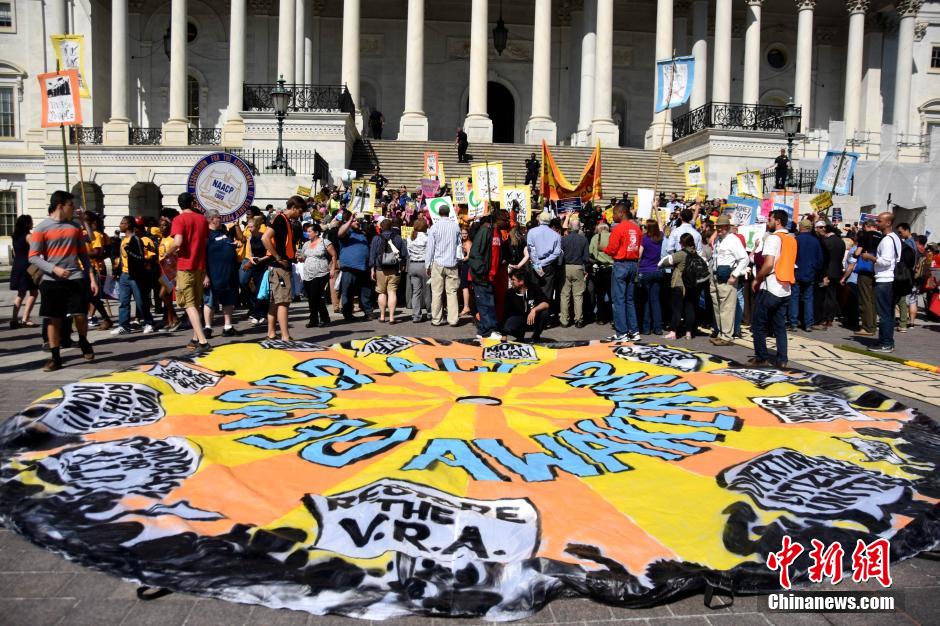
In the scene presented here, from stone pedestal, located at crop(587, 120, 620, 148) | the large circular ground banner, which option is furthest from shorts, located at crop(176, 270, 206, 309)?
stone pedestal, located at crop(587, 120, 620, 148)

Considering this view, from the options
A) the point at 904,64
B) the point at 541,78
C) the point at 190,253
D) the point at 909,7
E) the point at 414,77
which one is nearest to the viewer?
the point at 190,253

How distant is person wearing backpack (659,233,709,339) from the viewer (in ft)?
41.4

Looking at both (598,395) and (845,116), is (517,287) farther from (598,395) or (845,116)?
(845,116)

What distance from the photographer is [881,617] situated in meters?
3.40

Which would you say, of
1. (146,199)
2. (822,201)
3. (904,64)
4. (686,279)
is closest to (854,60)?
(904,64)

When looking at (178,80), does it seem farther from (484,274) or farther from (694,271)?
(694,271)

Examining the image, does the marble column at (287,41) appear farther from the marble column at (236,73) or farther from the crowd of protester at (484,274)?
the crowd of protester at (484,274)

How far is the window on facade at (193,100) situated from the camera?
40.8m

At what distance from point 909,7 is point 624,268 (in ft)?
123

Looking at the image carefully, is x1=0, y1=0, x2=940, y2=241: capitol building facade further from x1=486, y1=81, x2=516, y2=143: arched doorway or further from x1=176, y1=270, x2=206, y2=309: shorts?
x1=176, y1=270, x2=206, y2=309: shorts

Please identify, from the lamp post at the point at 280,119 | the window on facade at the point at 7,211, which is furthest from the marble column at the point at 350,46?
the window on facade at the point at 7,211

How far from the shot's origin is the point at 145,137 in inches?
1426

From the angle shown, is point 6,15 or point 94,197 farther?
point 6,15

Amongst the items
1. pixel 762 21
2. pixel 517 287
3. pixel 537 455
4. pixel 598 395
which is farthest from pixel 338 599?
pixel 762 21
